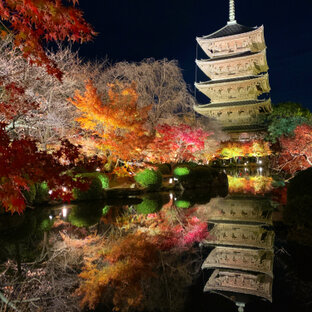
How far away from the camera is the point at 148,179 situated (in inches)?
575

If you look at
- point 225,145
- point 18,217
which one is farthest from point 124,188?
point 225,145

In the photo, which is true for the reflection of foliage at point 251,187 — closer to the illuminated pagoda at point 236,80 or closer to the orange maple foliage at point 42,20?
the illuminated pagoda at point 236,80

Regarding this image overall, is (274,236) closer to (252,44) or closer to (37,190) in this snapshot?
(37,190)

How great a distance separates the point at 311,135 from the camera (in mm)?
17312

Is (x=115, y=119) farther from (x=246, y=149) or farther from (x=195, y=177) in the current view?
(x=246, y=149)

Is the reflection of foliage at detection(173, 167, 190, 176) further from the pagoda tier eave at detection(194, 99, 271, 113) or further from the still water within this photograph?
the pagoda tier eave at detection(194, 99, 271, 113)

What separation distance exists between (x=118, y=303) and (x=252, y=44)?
3249 cm

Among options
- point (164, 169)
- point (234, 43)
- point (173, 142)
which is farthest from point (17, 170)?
point (234, 43)

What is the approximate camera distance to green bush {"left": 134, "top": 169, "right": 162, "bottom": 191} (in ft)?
47.9

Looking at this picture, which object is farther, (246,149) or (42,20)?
(246,149)

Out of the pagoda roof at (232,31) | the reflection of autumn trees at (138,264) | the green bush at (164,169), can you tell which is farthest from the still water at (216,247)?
the pagoda roof at (232,31)

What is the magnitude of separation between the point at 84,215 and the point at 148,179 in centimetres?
549

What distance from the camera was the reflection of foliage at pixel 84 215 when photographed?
850cm

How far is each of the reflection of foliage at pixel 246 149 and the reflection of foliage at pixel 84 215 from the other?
17609 millimetres
